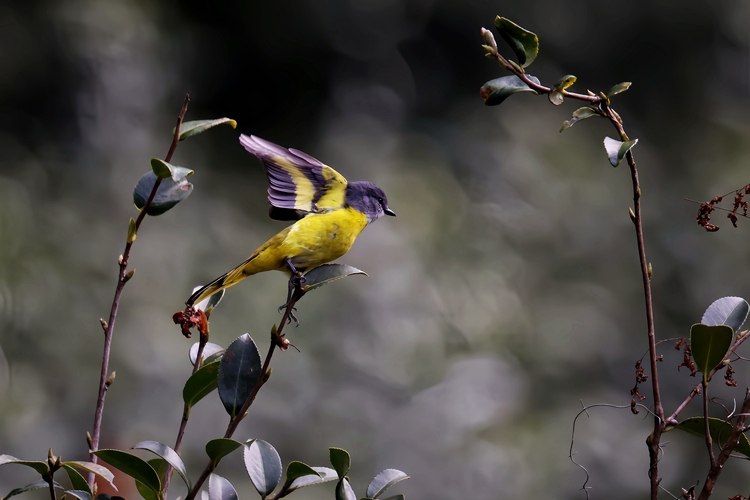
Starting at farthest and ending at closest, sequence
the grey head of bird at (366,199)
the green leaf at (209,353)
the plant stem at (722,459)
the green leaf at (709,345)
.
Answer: the grey head of bird at (366,199) < the green leaf at (209,353) < the green leaf at (709,345) < the plant stem at (722,459)

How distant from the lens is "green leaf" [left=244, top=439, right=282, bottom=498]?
28.4 inches

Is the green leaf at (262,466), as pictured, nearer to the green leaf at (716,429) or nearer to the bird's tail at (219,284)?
the bird's tail at (219,284)

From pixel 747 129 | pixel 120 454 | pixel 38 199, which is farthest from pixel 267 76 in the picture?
pixel 120 454

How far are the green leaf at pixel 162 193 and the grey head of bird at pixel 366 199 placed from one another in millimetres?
547

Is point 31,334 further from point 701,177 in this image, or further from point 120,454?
point 701,177

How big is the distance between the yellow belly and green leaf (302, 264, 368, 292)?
387 millimetres

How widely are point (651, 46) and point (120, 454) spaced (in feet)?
11.1

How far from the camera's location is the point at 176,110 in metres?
3.09

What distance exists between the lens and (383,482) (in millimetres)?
781

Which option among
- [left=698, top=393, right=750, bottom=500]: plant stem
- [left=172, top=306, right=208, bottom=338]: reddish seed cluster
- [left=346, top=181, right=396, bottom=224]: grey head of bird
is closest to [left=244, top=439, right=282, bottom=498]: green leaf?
[left=172, top=306, right=208, bottom=338]: reddish seed cluster

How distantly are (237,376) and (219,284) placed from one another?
12.9 inches

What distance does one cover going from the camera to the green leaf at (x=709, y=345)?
706 mm

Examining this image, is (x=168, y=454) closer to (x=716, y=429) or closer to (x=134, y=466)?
(x=134, y=466)

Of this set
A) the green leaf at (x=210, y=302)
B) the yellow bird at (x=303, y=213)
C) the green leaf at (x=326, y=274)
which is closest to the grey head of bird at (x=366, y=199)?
the yellow bird at (x=303, y=213)
